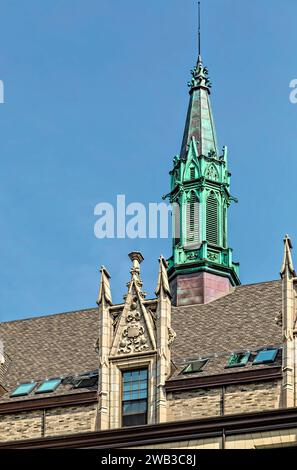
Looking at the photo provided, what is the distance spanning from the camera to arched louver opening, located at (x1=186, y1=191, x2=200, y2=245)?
279 ft

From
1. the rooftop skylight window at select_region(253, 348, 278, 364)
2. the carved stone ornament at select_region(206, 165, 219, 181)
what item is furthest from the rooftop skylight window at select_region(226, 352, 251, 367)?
the carved stone ornament at select_region(206, 165, 219, 181)

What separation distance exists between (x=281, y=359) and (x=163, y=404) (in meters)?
4.51

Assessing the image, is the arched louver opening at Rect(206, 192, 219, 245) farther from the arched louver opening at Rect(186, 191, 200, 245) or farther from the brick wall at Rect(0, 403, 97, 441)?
the brick wall at Rect(0, 403, 97, 441)

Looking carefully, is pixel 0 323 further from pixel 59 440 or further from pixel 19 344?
pixel 59 440

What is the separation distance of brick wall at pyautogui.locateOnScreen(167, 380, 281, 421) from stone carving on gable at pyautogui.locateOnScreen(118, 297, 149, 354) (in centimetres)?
257

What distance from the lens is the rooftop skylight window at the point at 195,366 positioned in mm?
71938

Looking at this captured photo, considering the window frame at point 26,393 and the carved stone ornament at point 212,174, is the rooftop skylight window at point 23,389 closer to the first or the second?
the window frame at point 26,393

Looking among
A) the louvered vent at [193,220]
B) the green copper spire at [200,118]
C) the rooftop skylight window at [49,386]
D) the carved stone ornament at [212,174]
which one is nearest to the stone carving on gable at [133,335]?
the rooftop skylight window at [49,386]

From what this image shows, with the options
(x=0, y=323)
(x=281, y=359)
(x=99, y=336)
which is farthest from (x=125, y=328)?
(x=0, y=323)

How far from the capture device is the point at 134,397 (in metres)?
71.8

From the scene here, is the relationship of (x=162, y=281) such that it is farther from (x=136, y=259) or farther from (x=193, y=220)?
(x=193, y=220)

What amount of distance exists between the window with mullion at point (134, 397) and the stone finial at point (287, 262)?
249 inches

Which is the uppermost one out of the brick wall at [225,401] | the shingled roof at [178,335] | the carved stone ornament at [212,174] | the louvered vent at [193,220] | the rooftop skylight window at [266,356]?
the carved stone ornament at [212,174]

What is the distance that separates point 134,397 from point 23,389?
5.59 meters
